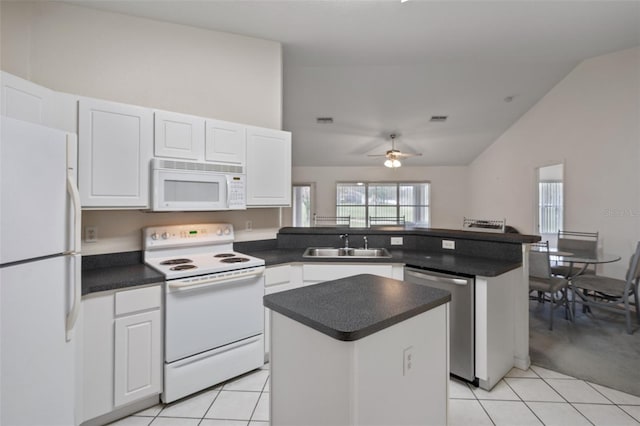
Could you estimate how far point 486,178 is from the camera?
23.0ft

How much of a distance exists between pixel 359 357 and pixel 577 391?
208 cm

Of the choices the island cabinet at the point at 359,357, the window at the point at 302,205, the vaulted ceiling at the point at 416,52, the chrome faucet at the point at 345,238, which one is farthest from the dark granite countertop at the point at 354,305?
the window at the point at 302,205

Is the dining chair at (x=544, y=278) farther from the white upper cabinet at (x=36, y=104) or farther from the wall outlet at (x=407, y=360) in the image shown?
the white upper cabinet at (x=36, y=104)

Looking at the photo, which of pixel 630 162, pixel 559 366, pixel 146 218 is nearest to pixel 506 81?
pixel 630 162

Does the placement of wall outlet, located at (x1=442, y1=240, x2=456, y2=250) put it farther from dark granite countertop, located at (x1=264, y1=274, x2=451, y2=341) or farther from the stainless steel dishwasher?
dark granite countertop, located at (x1=264, y1=274, x2=451, y2=341)

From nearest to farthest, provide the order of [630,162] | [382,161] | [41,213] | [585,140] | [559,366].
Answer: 1. [41,213]
2. [559,366]
3. [630,162]
4. [585,140]
5. [382,161]

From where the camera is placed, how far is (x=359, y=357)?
40.8 inches

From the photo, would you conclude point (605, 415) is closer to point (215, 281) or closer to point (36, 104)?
point (215, 281)

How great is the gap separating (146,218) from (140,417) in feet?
4.53

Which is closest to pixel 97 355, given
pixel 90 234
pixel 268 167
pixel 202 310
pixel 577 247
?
pixel 202 310

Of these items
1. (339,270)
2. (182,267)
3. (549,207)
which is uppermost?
(549,207)

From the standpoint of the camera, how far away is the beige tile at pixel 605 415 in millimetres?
1784

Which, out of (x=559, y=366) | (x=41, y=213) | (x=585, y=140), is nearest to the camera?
(x=41, y=213)

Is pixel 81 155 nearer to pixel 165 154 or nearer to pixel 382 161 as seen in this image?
pixel 165 154
